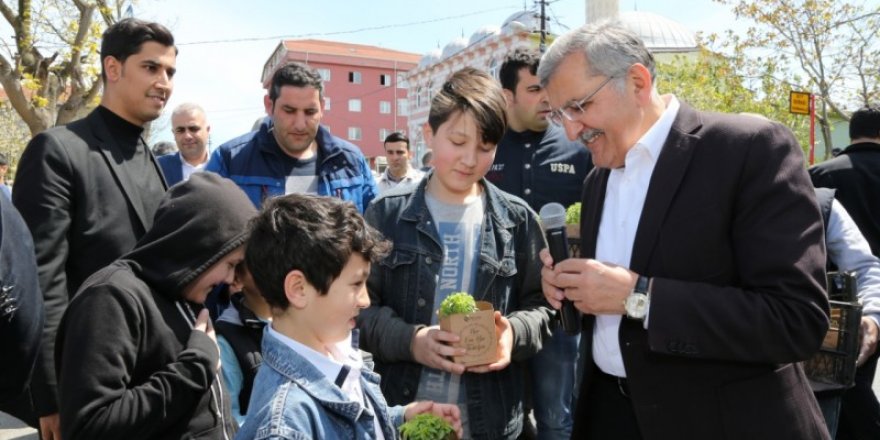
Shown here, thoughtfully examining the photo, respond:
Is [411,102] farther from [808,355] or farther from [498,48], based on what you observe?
[808,355]

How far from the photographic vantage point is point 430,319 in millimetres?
2771

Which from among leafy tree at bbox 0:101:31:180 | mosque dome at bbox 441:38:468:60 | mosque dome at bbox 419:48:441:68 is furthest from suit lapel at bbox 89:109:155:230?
mosque dome at bbox 419:48:441:68

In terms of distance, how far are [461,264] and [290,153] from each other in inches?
71.4

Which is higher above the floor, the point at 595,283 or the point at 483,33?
the point at 483,33

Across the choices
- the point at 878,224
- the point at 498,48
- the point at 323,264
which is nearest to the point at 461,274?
the point at 323,264

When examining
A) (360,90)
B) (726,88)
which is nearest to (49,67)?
(726,88)

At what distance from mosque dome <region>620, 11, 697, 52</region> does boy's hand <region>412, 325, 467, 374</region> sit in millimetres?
47035

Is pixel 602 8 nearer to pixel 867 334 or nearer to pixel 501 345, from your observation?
pixel 867 334

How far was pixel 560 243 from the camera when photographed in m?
2.25

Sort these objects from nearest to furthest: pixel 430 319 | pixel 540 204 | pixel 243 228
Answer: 1. pixel 243 228
2. pixel 430 319
3. pixel 540 204

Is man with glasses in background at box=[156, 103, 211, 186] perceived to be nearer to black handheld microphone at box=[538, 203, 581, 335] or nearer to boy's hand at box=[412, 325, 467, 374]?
boy's hand at box=[412, 325, 467, 374]

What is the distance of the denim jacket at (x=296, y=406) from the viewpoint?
1711mm

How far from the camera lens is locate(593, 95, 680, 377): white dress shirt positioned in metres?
2.19

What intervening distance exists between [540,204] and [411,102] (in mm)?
57972
